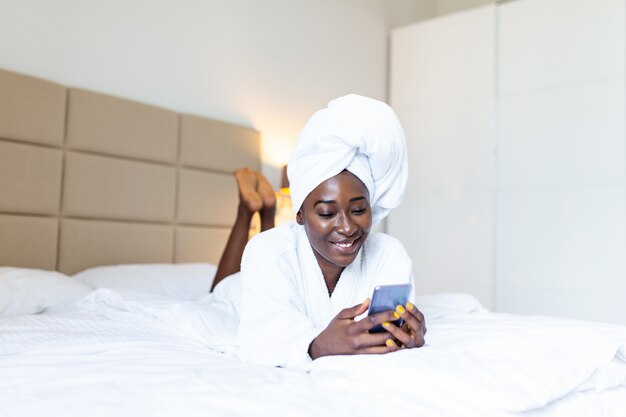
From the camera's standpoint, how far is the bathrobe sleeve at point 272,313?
1274 millimetres

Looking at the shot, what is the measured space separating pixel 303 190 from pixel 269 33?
2.22 m

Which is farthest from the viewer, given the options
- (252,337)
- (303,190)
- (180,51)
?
(180,51)

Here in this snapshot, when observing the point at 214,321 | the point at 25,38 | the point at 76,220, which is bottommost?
the point at 214,321

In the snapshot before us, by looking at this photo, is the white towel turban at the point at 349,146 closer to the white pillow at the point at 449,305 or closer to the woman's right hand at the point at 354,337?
the woman's right hand at the point at 354,337

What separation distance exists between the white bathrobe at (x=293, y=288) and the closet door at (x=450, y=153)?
2124 millimetres

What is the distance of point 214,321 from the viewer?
1.62m

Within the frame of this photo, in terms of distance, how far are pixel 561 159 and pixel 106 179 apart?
2.28 m

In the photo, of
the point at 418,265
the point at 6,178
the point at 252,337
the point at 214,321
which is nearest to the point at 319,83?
the point at 418,265

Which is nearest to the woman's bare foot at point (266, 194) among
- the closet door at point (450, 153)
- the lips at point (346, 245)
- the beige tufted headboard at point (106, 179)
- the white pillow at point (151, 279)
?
the white pillow at point (151, 279)

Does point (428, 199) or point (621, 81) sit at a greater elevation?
point (621, 81)

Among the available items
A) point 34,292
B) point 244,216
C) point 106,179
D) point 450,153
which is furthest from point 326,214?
point 450,153

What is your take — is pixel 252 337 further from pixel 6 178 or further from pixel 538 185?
pixel 538 185

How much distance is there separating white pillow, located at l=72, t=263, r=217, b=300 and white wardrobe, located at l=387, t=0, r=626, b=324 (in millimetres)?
1735

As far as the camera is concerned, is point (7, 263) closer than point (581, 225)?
Yes
